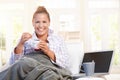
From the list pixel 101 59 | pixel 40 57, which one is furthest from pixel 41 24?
pixel 101 59

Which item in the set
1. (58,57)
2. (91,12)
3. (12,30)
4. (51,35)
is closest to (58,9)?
(91,12)

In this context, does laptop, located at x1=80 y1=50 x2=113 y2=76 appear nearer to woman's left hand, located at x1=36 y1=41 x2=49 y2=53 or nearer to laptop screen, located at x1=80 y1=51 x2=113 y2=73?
laptop screen, located at x1=80 y1=51 x2=113 y2=73

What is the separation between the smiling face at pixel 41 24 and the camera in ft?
6.34

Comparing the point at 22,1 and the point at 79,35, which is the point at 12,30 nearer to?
the point at 22,1

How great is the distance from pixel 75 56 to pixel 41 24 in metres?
0.43

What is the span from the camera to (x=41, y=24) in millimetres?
1933

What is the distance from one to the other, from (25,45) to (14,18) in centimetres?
132

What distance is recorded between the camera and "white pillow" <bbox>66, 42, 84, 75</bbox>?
80.9 inches

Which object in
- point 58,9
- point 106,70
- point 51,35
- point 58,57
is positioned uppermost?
point 58,9

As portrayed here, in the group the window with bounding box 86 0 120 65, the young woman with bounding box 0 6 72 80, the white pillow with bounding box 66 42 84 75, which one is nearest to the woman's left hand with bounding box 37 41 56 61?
the young woman with bounding box 0 6 72 80

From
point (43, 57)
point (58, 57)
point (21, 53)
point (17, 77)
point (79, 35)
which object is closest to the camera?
point (17, 77)

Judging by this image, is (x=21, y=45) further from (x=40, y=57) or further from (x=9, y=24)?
(x=9, y=24)

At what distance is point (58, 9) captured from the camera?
10.1 ft

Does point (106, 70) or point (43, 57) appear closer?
point (43, 57)
